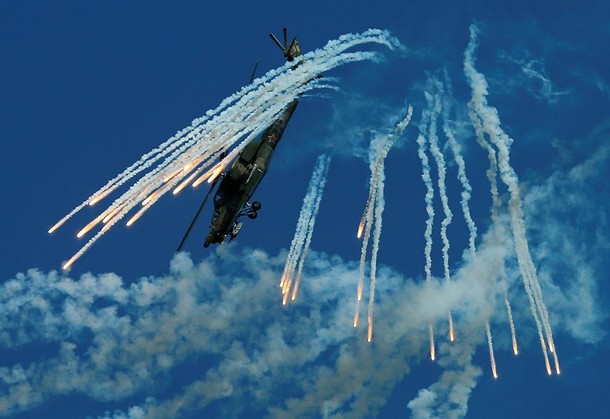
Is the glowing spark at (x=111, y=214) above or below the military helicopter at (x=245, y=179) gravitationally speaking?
below

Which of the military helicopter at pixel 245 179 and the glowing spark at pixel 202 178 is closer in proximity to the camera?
the glowing spark at pixel 202 178

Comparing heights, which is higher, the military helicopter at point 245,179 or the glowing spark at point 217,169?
the military helicopter at point 245,179

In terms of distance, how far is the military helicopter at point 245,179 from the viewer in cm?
6881

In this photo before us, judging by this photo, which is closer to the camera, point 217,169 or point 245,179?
→ point 217,169

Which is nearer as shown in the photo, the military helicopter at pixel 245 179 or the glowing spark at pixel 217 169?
the glowing spark at pixel 217 169

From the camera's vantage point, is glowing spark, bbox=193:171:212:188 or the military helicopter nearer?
glowing spark, bbox=193:171:212:188

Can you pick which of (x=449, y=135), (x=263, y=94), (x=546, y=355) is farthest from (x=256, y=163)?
(x=546, y=355)

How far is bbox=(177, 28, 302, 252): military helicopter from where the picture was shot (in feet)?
226

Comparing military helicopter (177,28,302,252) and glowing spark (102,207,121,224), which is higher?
military helicopter (177,28,302,252)

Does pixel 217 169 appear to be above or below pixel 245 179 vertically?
below

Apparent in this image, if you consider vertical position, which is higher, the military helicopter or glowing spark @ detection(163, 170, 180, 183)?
the military helicopter

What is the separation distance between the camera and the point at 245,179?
68.8 metres

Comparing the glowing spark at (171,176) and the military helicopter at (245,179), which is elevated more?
the military helicopter at (245,179)

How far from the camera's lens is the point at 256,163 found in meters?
69.1
